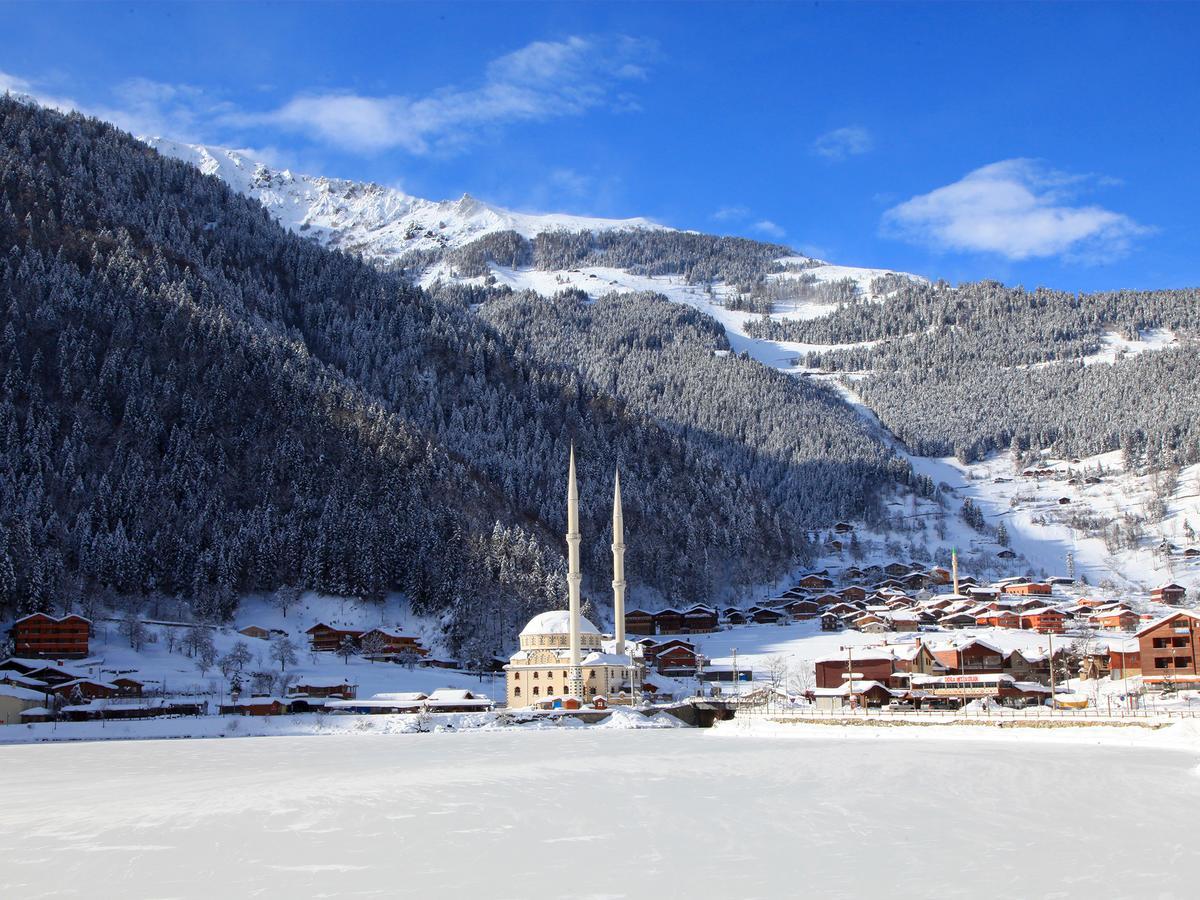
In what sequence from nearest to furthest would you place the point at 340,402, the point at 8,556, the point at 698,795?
1. the point at 698,795
2. the point at 8,556
3. the point at 340,402

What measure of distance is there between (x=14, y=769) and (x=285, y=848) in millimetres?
26231

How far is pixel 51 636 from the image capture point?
86562 mm

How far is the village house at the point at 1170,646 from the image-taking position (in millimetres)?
84250

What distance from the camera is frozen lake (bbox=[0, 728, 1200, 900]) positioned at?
68.0 feet

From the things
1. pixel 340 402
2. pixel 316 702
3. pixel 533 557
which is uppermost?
pixel 340 402

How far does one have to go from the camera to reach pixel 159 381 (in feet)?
433

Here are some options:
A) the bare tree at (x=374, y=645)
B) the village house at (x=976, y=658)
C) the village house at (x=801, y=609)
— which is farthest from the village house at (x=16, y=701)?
the village house at (x=801, y=609)

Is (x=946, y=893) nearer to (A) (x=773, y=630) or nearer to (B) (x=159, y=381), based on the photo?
(A) (x=773, y=630)

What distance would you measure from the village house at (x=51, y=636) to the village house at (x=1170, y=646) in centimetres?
7366

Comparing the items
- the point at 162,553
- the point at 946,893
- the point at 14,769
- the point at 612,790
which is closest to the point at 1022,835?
the point at 946,893

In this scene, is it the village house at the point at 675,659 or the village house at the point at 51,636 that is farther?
the village house at the point at 675,659

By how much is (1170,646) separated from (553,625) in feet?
153

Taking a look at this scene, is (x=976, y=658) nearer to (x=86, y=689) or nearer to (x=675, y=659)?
(x=675, y=659)

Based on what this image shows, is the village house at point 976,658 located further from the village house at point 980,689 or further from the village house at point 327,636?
the village house at point 327,636
